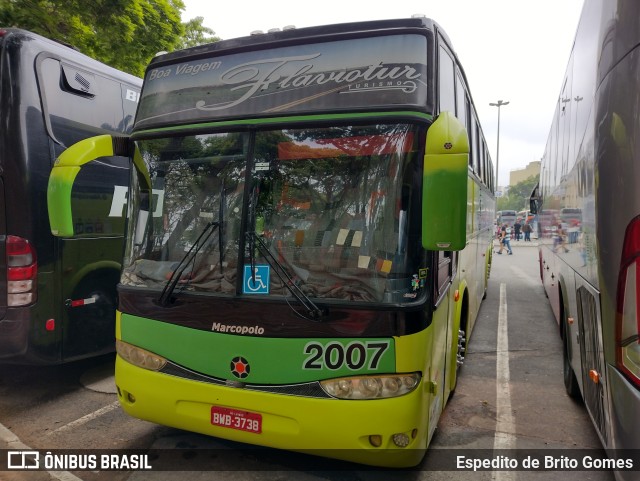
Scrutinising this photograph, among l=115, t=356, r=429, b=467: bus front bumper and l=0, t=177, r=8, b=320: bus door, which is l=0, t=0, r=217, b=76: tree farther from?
l=115, t=356, r=429, b=467: bus front bumper

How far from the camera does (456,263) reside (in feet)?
14.5

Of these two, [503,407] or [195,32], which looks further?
→ [195,32]

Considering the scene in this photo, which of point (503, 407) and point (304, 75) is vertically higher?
point (304, 75)

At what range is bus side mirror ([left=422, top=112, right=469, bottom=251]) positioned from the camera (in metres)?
2.66

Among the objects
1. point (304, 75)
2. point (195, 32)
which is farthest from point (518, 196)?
point (304, 75)

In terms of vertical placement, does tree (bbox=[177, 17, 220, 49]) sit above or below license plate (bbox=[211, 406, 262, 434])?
above

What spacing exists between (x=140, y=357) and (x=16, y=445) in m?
1.45

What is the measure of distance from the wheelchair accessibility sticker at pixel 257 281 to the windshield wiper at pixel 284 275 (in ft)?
0.09

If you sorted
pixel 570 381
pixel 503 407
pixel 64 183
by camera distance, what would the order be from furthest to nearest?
pixel 570 381 → pixel 503 407 → pixel 64 183

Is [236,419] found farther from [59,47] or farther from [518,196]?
[518,196]

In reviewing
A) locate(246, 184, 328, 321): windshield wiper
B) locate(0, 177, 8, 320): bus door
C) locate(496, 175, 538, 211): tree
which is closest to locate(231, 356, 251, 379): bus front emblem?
locate(246, 184, 328, 321): windshield wiper

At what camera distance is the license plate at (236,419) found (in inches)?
120

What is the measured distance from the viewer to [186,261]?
331 centimetres

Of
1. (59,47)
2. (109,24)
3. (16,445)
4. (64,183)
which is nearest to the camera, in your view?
(64,183)
